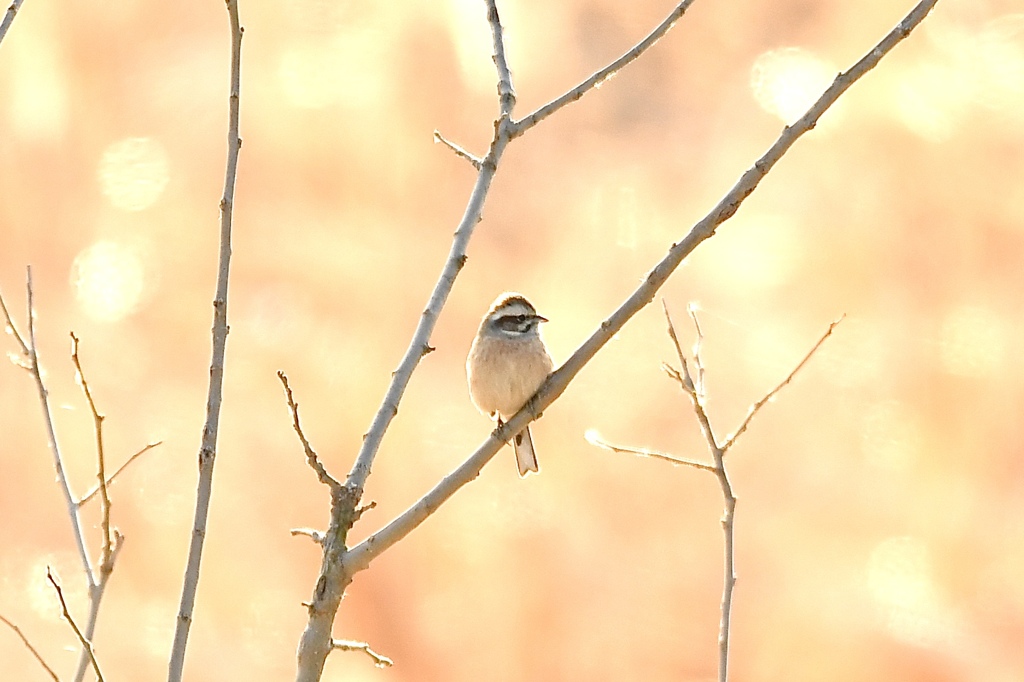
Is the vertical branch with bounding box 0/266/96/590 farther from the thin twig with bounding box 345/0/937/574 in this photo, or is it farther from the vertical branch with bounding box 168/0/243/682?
the thin twig with bounding box 345/0/937/574

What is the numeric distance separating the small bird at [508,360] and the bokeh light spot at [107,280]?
387cm

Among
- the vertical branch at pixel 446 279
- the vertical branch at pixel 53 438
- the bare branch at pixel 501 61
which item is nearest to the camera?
the vertical branch at pixel 446 279

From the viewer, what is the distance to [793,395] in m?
7.36

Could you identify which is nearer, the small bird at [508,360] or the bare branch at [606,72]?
the bare branch at [606,72]

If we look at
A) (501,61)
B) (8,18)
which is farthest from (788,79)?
(8,18)

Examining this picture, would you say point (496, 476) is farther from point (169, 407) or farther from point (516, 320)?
point (516, 320)

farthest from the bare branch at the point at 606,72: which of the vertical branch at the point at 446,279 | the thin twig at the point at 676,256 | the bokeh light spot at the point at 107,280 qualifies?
the bokeh light spot at the point at 107,280

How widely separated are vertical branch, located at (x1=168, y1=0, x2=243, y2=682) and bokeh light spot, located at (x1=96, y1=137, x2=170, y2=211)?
577cm

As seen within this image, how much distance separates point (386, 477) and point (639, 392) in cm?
165

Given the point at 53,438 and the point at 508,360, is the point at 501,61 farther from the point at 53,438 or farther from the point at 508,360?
the point at 508,360

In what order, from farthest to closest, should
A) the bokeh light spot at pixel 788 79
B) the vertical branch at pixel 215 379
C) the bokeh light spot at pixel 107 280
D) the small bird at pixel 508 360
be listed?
the bokeh light spot at pixel 788 79 → the bokeh light spot at pixel 107 280 → the small bird at pixel 508 360 → the vertical branch at pixel 215 379

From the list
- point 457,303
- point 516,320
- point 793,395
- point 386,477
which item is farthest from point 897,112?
point 516,320

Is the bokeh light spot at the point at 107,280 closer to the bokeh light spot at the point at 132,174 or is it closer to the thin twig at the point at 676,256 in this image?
the bokeh light spot at the point at 132,174

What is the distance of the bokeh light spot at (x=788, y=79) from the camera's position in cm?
782
